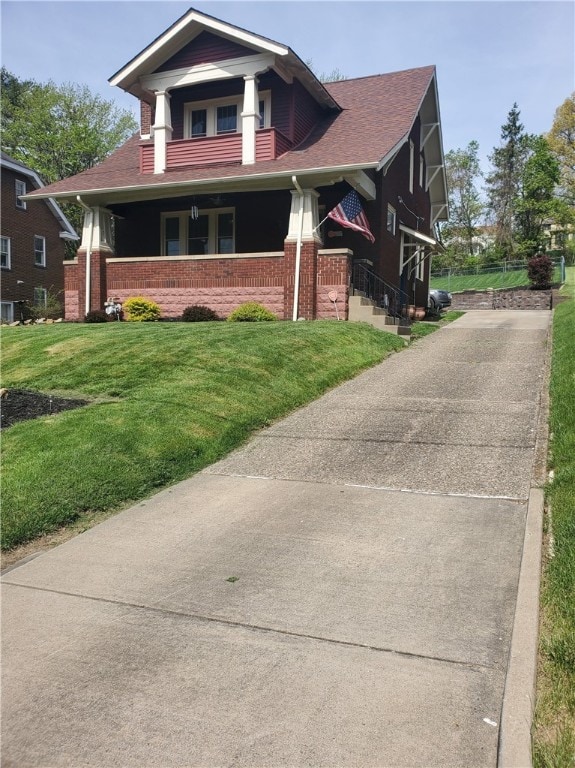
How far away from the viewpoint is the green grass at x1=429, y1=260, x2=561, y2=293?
139 ft

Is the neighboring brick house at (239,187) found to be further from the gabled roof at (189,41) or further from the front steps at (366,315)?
the front steps at (366,315)

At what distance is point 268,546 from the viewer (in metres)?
4.55

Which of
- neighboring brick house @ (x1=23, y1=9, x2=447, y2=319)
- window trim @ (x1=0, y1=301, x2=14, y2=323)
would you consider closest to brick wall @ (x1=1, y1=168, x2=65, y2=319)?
window trim @ (x1=0, y1=301, x2=14, y2=323)

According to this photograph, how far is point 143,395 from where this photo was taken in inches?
318

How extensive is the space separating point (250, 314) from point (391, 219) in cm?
695

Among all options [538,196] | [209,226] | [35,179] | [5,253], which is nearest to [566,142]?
[538,196]

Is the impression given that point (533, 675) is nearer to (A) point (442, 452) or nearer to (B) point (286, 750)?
(B) point (286, 750)

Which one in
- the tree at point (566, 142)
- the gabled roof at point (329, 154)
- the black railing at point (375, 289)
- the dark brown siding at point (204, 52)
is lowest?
the black railing at point (375, 289)

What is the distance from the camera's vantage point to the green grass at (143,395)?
5602mm

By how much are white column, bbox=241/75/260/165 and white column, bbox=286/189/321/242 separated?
92.5 inches

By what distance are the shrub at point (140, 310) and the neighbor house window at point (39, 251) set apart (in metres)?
16.4

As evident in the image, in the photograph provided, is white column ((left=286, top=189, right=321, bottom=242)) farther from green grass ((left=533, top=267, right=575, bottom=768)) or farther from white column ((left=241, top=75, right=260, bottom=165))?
green grass ((left=533, top=267, right=575, bottom=768))

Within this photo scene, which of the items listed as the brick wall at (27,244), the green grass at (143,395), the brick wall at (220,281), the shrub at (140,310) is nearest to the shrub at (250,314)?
the brick wall at (220,281)

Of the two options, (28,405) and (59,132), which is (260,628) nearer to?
(28,405)
